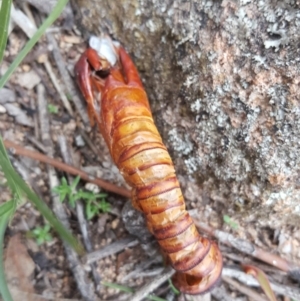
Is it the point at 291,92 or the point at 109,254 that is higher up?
the point at 291,92

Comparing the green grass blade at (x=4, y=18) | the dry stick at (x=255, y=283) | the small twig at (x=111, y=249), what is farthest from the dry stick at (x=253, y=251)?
the green grass blade at (x=4, y=18)

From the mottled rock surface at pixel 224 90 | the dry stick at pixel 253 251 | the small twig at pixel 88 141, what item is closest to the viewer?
the mottled rock surface at pixel 224 90

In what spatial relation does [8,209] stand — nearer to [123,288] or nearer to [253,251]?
[123,288]

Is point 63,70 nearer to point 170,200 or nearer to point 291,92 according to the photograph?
point 170,200

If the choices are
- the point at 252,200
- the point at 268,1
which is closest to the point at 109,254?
the point at 252,200

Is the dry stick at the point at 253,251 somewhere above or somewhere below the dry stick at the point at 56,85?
below

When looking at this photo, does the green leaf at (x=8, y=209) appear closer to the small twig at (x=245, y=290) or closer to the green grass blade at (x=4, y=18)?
the green grass blade at (x=4, y=18)
